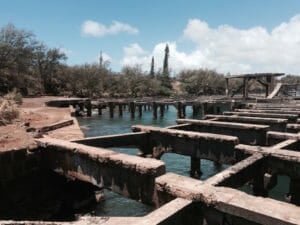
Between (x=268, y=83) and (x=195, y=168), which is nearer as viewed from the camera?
(x=195, y=168)

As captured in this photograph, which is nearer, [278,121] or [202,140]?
[202,140]

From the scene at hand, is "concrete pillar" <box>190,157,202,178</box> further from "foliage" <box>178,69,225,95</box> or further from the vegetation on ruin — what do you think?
"foliage" <box>178,69,225,95</box>

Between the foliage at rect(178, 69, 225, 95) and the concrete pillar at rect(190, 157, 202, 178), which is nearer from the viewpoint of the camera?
the concrete pillar at rect(190, 157, 202, 178)

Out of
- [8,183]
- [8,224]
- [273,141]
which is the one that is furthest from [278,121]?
[8,224]

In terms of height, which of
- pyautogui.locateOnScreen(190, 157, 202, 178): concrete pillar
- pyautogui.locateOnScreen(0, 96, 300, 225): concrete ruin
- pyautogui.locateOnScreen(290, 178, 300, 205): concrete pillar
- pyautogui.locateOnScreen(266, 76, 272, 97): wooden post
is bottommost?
pyautogui.locateOnScreen(190, 157, 202, 178): concrete pillar

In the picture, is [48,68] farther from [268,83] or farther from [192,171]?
[192,171]

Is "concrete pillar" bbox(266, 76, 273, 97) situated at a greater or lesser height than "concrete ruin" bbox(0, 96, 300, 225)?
greater

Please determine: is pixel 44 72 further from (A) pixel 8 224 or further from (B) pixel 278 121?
(A) pixel 8 224

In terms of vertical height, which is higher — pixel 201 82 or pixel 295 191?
pixel 201 82

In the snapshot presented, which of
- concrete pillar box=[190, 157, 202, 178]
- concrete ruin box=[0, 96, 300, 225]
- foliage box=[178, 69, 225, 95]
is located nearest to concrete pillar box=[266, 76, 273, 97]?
concrete ruin box=[0, 96, 300, 225]

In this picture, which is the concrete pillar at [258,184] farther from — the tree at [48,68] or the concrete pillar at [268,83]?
the tree at [48,68]

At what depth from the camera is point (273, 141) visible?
942 centimetres

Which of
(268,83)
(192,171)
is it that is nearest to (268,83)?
(268,83)

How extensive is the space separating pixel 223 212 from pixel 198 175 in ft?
25.4
